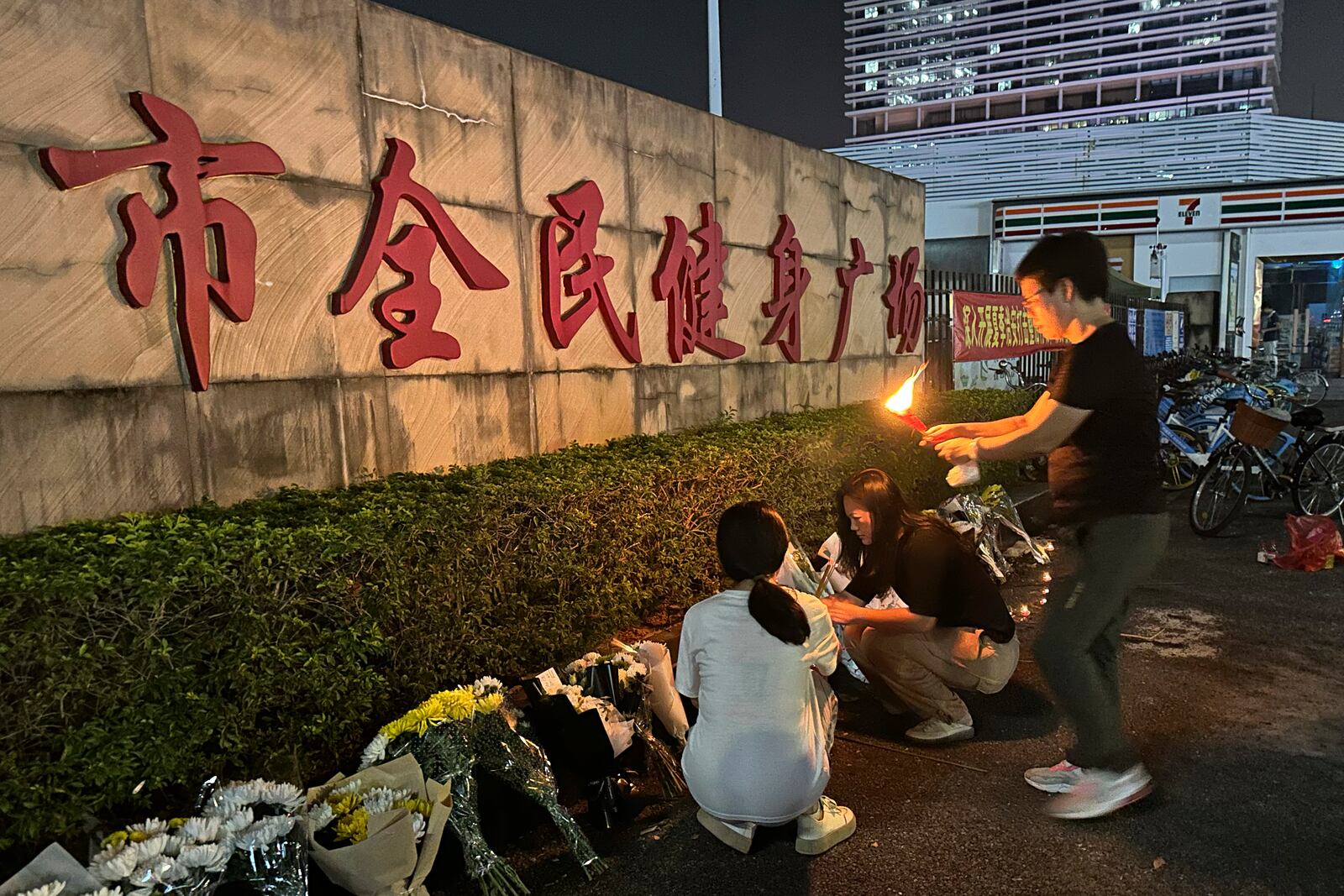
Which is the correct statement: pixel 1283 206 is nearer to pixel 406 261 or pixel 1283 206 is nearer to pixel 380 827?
pixel 406 261

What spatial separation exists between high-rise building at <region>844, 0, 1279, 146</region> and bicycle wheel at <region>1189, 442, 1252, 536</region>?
95495 millimetres

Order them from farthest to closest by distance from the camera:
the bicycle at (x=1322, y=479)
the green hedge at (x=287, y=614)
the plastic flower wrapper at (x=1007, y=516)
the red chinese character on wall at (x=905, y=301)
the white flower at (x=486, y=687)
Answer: the red chinese character on wall at (x=905, y=301), the bicycle at (x=1322, y=479), the plastic flower wrapper at (x=1007, y=516), the white flower at (x=486, y=687), the green hedge at (x=287, y=614)

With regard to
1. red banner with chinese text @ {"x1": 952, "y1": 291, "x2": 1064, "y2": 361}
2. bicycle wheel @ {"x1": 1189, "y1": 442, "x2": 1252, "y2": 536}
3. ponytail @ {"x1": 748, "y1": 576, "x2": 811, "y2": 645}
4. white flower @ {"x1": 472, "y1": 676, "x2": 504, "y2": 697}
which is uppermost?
red banner with chinese text @ {"x1": 952, "y1": 291, "x2": 1064, "y2": 361}

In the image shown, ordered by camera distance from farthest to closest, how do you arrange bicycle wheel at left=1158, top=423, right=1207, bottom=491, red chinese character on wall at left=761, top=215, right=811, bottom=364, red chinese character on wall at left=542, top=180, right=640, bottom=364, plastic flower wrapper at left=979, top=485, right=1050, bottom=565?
bicycle wheel at left=1158, top=423, right=1207, bottom=491
red chinese character on wall at left=761, top=215, right=811, bottom=364
plastic flower wrapper at left=979, top=485, right=1050, bottom=565
red chinese character on wall at left=542, top=180, right=640, bottom=364

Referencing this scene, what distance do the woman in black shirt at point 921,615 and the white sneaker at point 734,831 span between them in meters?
0.99

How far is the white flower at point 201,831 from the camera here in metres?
2.18

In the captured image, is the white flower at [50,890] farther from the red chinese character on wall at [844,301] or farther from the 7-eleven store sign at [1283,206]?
the 7-eleven store sign at [1283,206]

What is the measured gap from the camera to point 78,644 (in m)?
2.50

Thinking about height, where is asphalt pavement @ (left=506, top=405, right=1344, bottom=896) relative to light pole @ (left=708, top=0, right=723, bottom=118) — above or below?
below

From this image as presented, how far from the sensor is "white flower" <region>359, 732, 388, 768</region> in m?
2.83

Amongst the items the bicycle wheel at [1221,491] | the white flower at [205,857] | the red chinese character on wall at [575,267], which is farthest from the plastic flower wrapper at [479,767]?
the bicycle wheel at [1221,491]

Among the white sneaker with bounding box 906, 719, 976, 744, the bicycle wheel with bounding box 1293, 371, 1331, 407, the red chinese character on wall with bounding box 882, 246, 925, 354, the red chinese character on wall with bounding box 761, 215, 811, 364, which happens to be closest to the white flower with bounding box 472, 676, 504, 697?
the white sneaker with bounding box 906, 719, 976, 744

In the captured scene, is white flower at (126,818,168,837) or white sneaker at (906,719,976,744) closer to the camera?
white flower at (126,818,168,837)

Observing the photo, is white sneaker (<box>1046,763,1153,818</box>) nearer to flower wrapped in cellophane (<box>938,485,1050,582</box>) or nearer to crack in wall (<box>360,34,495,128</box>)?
flower wrapped in cellophane (<box>938,485,1050,582</box>)
